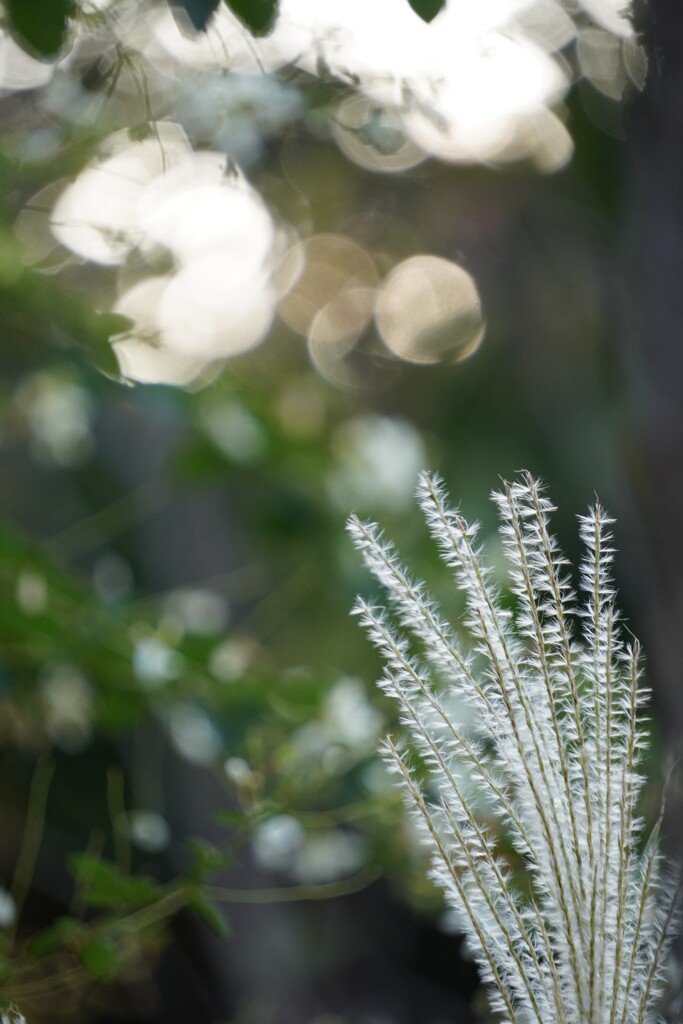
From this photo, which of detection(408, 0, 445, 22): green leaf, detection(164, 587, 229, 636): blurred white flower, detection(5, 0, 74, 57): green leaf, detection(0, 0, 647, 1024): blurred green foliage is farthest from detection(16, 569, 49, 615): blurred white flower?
detection(408, 0, 445, 22): green leaf

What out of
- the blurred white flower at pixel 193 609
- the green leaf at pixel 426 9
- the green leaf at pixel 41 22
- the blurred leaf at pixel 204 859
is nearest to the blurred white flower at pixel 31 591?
the blurred white flower at pixel 193 609

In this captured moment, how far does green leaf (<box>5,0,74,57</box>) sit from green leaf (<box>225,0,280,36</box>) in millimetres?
105

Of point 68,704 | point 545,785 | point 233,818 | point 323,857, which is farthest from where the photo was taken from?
point 68,704

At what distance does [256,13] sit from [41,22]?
0.13 m

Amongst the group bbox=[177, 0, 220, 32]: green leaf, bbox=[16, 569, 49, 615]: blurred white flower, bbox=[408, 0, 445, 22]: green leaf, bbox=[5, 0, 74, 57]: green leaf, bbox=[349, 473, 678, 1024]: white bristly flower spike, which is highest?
bbox=[5, 0, 74, 57]: green leaf

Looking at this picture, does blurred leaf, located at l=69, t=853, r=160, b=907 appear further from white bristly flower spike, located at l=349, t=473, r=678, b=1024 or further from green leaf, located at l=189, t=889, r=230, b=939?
white bristly flower spike, located at l=349, t=473, r=678, b=1024

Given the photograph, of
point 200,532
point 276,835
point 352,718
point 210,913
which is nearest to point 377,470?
point 352,718

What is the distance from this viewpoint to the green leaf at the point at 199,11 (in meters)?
0.55

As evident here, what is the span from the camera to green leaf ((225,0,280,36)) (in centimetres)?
56

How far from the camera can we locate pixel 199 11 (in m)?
0.55

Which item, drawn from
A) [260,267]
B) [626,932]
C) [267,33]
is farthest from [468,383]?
[626,932]

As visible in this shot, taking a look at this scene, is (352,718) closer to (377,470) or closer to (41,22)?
(377,470)

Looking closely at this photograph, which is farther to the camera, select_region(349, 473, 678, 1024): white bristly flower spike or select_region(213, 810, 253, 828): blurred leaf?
select_region(213, 810, 253, 828): blurred leaf

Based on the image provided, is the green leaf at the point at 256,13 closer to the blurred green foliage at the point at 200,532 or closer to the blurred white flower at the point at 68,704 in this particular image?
the blurred green foliage at the point at 200,532
